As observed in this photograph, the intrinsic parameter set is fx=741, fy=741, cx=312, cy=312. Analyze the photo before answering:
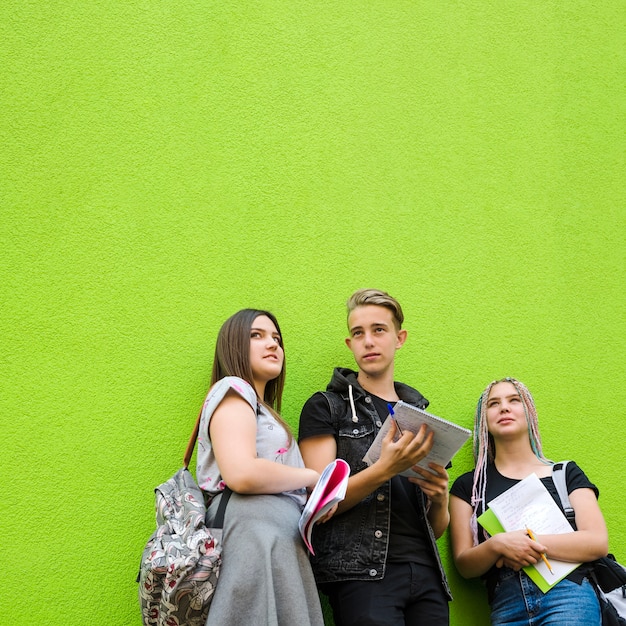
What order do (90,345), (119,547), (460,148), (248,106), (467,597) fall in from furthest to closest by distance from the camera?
(460,148) → (248,106) → (467,597) → (90,345) → (119,547)

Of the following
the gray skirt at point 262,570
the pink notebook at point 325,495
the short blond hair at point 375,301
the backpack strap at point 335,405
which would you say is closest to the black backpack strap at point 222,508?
the gray skirt at point 262,570

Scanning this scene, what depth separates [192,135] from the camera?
3.02 meters

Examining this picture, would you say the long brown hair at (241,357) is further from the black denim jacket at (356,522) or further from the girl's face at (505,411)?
→ the girl's face at (505,411)

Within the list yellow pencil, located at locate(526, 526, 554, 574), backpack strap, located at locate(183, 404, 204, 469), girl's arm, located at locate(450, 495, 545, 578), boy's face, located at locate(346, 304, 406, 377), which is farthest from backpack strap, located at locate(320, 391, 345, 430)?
yellow pencil, located at locate(526, 526, 554, 574)

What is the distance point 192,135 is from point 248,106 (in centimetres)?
29

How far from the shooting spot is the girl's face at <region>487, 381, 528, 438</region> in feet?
9.60

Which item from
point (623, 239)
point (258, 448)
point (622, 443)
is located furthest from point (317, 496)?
point (623, 239)

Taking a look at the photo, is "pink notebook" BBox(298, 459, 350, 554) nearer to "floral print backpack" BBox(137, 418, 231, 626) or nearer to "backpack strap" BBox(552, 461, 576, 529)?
A: "floral print backpack" BBox(137, 418, 231, 626)

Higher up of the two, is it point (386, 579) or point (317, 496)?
point (317, 496)

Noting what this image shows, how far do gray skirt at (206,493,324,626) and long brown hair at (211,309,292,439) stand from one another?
1.17ft

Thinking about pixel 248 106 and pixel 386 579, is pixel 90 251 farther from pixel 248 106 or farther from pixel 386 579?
pixel 386 579

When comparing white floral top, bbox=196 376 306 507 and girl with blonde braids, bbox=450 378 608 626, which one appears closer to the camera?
white floral top, bbox=196 376 306 507

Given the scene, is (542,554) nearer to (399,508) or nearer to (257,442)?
(399,508)

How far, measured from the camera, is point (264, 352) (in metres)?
2.53
